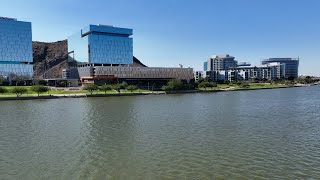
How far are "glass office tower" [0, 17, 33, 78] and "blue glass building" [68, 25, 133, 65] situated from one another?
27.2 m

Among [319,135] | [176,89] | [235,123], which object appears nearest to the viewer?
[319,135]

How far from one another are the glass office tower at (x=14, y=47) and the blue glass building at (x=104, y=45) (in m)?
27.2

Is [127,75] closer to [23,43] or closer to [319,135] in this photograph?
[23,43]

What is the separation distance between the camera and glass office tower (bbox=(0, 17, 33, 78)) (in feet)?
504

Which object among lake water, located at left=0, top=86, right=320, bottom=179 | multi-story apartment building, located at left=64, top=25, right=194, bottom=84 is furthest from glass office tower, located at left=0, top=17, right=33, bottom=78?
lake water, located at left=0, top=86, right=320, bottom=179

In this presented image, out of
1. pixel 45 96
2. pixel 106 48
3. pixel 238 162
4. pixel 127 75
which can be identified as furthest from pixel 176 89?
pixel 238 162

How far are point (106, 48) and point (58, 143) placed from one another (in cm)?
14471

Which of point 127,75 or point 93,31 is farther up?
point 93,31

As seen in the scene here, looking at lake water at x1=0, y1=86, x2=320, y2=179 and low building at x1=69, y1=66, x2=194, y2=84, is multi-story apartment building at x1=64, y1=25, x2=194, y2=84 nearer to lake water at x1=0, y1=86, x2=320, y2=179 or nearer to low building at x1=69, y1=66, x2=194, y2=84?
low building at x1=69, y1=66, x2=194, y2=84

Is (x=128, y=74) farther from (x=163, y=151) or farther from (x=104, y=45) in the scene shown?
(x=163, y=151)

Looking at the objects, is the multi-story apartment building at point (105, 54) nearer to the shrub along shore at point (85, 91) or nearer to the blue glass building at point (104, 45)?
the blue glass building at point (104, 45)

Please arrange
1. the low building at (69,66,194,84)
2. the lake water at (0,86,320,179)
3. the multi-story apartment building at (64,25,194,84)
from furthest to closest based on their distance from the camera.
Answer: the multi-story apartment building at (64,25,194,84) < the low building at (69,66,194,84) < the lake water at (0,86,320,179)

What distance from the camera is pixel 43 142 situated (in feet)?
77.2

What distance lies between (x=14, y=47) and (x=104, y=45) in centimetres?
4470
